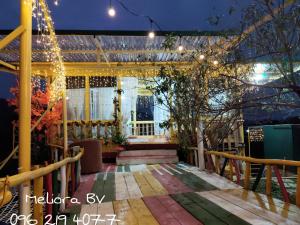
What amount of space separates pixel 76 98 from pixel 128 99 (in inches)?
96.9

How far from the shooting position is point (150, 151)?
37.2ft

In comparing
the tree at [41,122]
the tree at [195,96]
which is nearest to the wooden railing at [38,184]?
the tree at [195,96]

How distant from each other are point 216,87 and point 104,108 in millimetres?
9145

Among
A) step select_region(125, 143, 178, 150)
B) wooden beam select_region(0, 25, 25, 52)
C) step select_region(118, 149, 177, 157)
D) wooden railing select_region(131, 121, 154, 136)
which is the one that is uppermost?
wooden beam select_region(0, 25, 25, 52)

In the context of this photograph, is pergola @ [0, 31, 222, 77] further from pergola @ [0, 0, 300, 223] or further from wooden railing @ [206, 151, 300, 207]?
wooden railing @ [206, 151, 300, 207]

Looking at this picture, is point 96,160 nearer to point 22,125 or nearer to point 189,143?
point 189,143

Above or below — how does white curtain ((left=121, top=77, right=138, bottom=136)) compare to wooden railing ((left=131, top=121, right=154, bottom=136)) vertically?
above

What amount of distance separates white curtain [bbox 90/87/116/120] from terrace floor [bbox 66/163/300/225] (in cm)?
754

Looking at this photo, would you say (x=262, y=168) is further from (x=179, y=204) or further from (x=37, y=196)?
(x=37, y=196)

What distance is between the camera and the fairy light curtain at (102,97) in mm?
14398

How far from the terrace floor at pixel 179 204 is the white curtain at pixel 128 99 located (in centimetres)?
777

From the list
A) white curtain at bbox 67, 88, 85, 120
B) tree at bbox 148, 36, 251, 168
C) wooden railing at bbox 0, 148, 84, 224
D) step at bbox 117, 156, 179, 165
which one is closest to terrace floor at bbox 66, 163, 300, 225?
wooden railing at bbox 0, 148, 84, 224

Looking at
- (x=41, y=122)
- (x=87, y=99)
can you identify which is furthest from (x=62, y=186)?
(x=87, y=99)

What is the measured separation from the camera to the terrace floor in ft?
13.3
